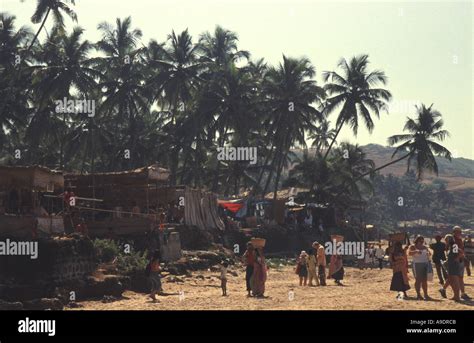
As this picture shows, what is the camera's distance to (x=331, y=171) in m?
47.6

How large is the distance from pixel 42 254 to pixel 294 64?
101 ft

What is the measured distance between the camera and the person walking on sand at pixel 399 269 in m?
16.7

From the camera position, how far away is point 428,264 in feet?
55.9

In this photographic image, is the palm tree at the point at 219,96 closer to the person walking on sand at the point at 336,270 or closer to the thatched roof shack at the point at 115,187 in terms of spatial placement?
the thatched roof shack at the point at 115,187

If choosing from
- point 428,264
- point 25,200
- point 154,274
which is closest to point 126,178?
point 25,200

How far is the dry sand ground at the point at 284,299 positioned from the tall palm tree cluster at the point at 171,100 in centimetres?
2250

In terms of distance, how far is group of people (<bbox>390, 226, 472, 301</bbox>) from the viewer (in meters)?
15.7

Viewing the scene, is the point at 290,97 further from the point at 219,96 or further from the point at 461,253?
the point at 461,253

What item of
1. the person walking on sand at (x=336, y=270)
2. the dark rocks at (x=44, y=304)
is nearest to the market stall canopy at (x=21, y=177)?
the dark rocks at (x=44, y=304)

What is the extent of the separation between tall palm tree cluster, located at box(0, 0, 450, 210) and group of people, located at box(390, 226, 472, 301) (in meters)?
27.5

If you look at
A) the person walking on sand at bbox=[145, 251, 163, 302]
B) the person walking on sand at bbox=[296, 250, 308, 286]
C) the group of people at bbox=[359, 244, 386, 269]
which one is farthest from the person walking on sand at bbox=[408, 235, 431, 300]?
the group of people at bbox=[359, 244, 386, 269]

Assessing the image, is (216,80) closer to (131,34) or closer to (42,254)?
(131,34)
